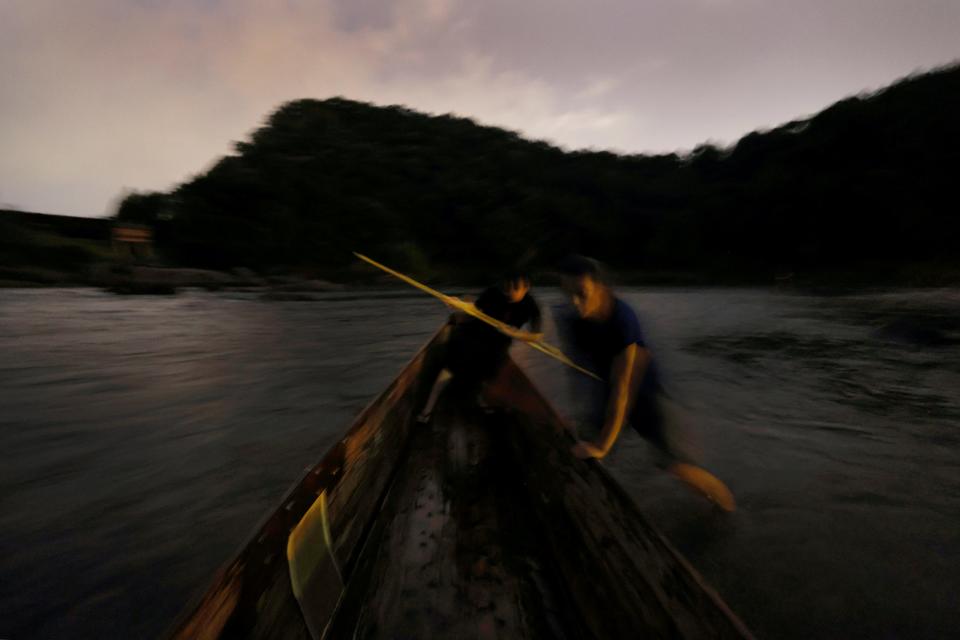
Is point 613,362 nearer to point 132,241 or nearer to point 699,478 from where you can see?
point 699,478

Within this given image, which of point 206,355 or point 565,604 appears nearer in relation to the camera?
point 565,604

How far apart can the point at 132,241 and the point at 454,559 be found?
160 feet

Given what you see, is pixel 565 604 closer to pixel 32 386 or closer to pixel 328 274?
pixel 32 386

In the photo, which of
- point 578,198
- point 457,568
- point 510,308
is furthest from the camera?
point 578,198

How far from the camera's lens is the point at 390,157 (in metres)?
61.1

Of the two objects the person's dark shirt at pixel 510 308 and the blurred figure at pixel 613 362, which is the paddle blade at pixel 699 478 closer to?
the blurred figure at pixel 613 362

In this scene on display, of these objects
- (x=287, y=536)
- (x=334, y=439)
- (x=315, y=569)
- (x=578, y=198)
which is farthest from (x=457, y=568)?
(x=578, y=198)

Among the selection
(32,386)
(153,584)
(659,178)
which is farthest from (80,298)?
(659,178)

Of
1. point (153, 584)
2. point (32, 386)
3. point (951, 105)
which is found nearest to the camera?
point (153, 584)

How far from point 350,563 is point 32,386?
7161 millimetres

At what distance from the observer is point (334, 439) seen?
1.92 meters

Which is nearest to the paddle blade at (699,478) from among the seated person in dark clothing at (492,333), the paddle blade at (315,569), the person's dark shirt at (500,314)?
the seated person in dark clothing at (492,333)

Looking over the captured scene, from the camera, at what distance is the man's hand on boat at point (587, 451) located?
79.0 inches

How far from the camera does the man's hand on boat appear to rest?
201 cm
